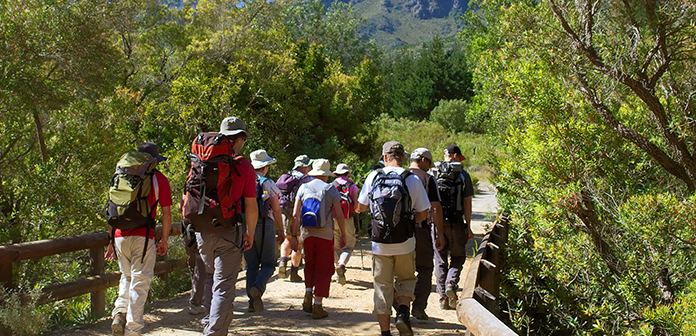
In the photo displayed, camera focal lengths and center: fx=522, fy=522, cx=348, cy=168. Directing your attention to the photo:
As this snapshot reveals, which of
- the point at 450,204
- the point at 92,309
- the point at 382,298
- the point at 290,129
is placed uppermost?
the point at 290,129

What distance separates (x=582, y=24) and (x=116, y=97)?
30.0ft

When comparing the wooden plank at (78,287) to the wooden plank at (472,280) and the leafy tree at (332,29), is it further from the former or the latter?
the leafy tree at (332,29)

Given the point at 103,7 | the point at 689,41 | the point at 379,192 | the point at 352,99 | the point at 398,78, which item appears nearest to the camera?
the point at 379,192

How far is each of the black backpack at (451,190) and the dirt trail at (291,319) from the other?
4.15 feet

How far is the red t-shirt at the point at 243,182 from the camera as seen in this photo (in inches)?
187

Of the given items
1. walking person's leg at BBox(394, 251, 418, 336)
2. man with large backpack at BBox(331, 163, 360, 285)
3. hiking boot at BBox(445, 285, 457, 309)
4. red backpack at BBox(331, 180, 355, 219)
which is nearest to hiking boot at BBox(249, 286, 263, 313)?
walking person's leg at BBox(394, 251, 418, 336)

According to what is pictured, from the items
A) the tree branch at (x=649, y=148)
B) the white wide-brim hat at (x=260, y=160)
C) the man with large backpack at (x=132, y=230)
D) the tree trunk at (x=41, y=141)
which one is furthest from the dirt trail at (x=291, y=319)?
the tree trunk at (x=41, y=141)

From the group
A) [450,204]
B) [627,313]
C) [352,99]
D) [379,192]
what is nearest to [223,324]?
[379,192]

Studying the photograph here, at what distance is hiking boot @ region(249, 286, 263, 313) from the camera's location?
6.11 m

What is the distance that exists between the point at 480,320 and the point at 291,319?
3.41m

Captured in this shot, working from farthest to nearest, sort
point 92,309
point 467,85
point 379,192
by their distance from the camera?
point 467,85 → point 92,309 → point 379,192

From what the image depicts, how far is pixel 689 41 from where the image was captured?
680cm

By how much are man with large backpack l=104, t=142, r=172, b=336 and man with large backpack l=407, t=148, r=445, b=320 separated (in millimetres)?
2914

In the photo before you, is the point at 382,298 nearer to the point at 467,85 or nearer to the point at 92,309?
the point at 92,309
